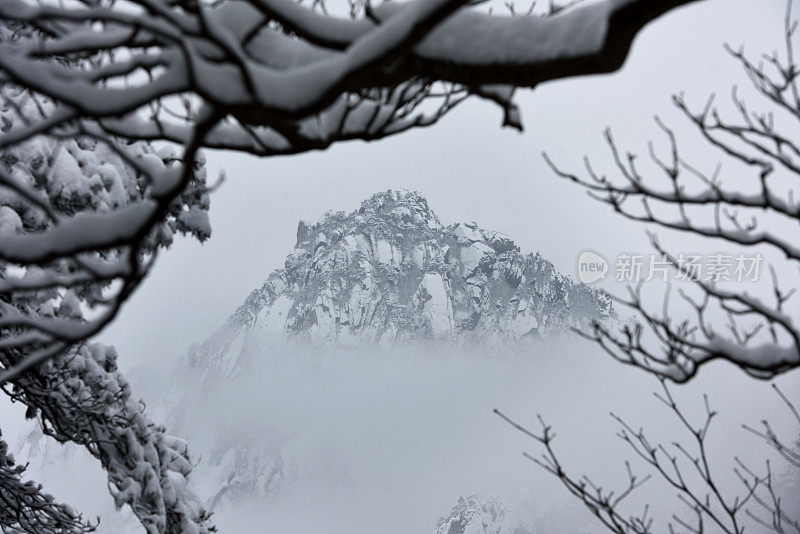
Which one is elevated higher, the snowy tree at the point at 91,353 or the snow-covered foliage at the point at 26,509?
the snowy tree at the point at 91,353

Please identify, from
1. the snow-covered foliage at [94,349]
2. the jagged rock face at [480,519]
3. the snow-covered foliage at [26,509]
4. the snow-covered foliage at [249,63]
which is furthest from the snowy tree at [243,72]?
the jagged rock face at [480,519]

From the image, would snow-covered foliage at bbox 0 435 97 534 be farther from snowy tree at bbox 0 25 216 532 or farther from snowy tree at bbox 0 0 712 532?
snowy tree at bbox 0 0 712 532

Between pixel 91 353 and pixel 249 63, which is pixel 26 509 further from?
pixel 249 63

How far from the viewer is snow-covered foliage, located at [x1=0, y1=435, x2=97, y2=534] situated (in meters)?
5.22

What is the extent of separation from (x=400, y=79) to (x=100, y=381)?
5.03 metres

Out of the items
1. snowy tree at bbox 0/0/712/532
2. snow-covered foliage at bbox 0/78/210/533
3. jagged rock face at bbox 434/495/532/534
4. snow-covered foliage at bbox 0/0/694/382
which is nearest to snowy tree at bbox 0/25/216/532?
snow-covered foliage at bbox 0/78/210/533

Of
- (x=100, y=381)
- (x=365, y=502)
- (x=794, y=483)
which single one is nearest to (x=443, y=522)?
(x=794, y=483)

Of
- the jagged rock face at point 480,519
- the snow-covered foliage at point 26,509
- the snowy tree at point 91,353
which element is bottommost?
the snow-covered foliage at point 26,509

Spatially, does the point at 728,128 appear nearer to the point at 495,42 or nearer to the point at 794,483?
→ the point at 495,42

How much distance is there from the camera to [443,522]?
110 m

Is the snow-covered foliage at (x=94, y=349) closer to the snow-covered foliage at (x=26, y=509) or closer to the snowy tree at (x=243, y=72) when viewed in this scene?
the snow-covered foliage at (x=26, y=509)

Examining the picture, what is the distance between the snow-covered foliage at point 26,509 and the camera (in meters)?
5.22

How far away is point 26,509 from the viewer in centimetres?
564

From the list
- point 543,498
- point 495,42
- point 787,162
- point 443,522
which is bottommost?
point 495,42
